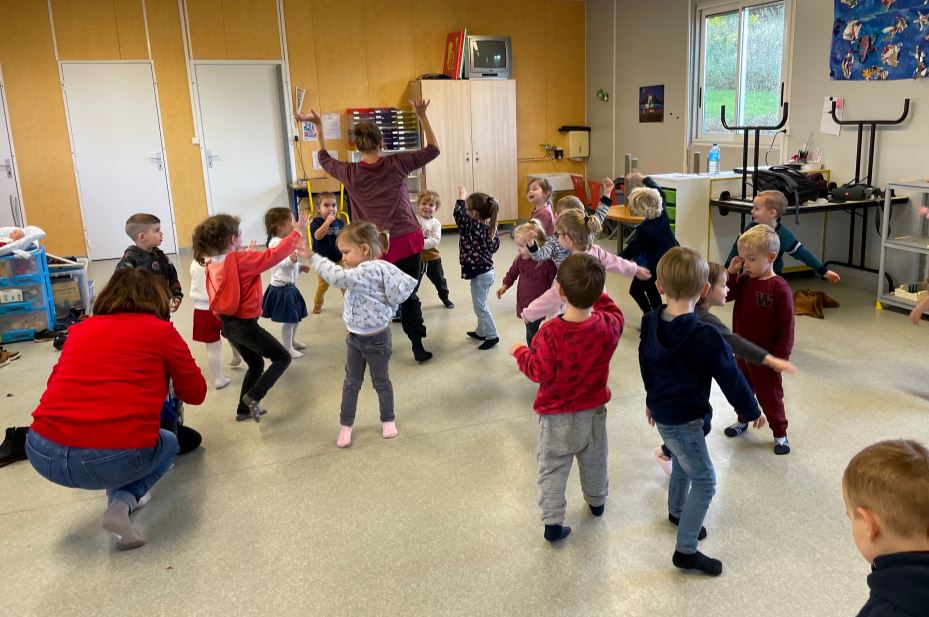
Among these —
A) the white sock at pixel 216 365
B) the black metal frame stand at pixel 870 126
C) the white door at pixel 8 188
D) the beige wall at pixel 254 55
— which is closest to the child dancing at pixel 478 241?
the white sock at pixel 216 365

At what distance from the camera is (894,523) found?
1.10m

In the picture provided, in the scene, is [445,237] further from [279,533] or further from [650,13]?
[279,533]

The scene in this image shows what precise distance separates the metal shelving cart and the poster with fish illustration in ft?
2.94

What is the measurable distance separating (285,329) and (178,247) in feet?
15.8

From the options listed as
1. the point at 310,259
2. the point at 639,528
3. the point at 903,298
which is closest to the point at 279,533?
the point at 310,259

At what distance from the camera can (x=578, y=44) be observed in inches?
388

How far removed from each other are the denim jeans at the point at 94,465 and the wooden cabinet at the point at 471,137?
6.80 meters

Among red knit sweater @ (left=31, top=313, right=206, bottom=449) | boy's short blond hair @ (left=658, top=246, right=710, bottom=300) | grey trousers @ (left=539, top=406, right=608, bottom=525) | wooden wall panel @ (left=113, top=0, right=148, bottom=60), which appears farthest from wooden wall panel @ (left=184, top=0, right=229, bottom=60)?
boy's short blond hair @ (left=658, top=246, right=710, bottom=300)

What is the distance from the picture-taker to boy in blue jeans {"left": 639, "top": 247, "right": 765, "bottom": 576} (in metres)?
2.15

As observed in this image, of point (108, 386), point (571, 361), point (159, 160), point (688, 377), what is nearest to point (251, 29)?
point (159, 160)

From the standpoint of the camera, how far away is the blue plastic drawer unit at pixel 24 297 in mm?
5074

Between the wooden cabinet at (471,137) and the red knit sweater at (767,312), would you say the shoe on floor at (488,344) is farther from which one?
the wooden cabinet at (471,137)

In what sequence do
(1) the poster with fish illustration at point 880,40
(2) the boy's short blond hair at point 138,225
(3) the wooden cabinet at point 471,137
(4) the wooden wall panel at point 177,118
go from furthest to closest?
(3) the wooden cabinet at point 471,137, (4) the wooden wall panel at point 177,118, (1) the poster with fish illustration at point 880,40, (2) the boy's short blond hair at point 138,225

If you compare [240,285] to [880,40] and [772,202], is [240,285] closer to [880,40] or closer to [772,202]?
[772,202]
